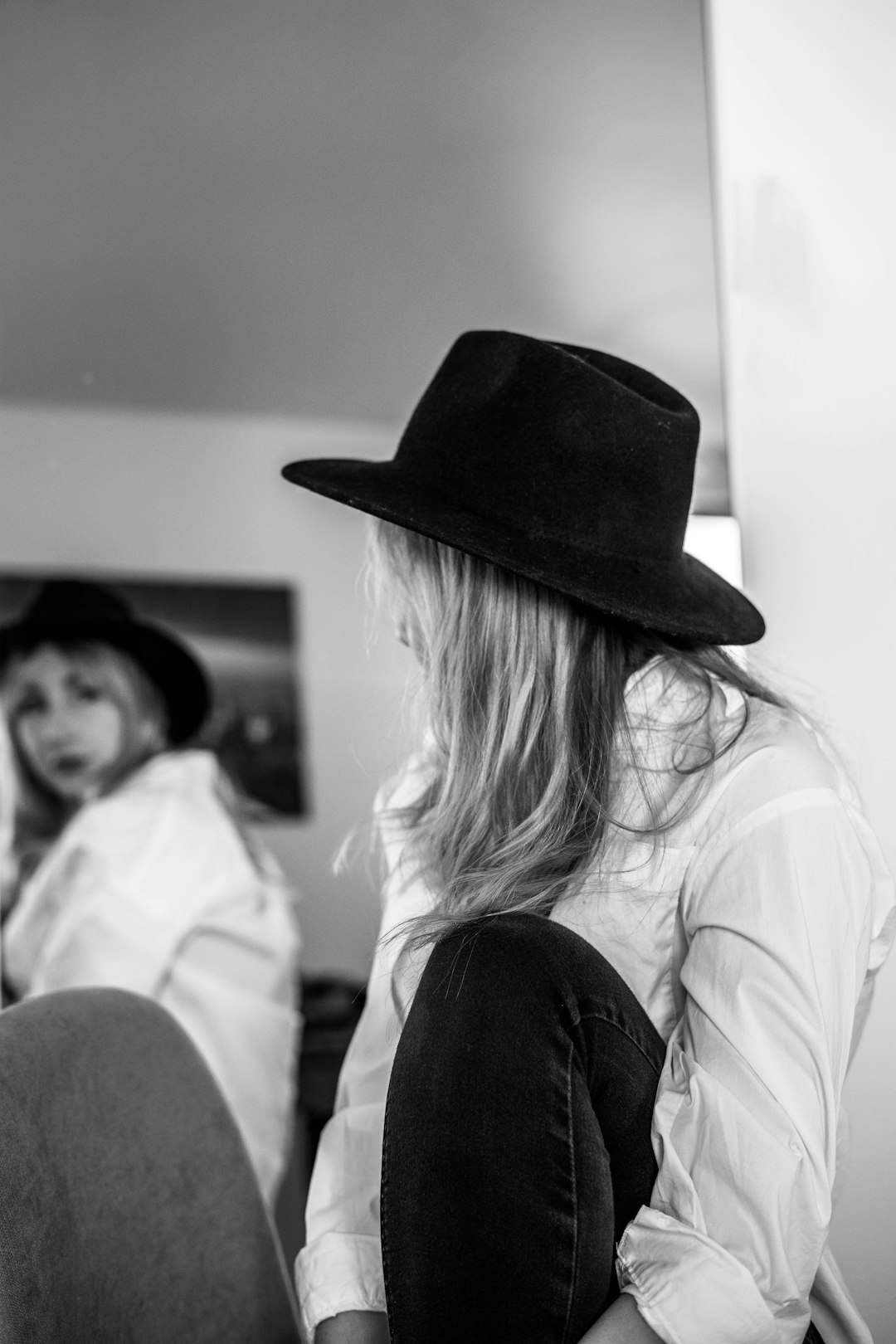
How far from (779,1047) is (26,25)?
6.08 feet

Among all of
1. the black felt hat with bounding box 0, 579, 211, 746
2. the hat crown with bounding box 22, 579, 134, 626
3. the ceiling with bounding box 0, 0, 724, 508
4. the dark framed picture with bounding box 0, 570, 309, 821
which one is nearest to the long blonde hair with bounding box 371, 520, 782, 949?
the ceiling with bounding box 0, 0, 724, 508

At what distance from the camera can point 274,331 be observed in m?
3.16

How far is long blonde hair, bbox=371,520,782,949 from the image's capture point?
877 millimetres

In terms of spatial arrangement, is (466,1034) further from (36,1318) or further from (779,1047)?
(36,1318)

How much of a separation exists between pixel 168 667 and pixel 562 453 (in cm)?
187

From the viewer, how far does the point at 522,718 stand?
2.99 feet

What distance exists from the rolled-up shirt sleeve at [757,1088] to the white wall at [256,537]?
2.86 m

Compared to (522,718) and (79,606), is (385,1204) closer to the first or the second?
(522,718)

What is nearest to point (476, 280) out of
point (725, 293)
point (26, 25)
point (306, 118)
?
point (306, 118)

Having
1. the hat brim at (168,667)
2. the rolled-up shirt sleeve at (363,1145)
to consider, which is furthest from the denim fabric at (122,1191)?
the hat brim at (168,667)

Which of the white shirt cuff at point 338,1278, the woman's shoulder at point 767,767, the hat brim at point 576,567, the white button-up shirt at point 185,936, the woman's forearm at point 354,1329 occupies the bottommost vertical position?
the white button-up shirt at point 185,936

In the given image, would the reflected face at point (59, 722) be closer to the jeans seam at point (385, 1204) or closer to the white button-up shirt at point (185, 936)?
the white button-up shirt at point (185, 936)

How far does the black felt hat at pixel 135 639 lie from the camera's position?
251cm

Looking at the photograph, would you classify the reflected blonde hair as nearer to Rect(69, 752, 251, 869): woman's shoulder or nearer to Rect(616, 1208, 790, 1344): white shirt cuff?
Rect(69, 752, 251, 869): woman's shoulder
